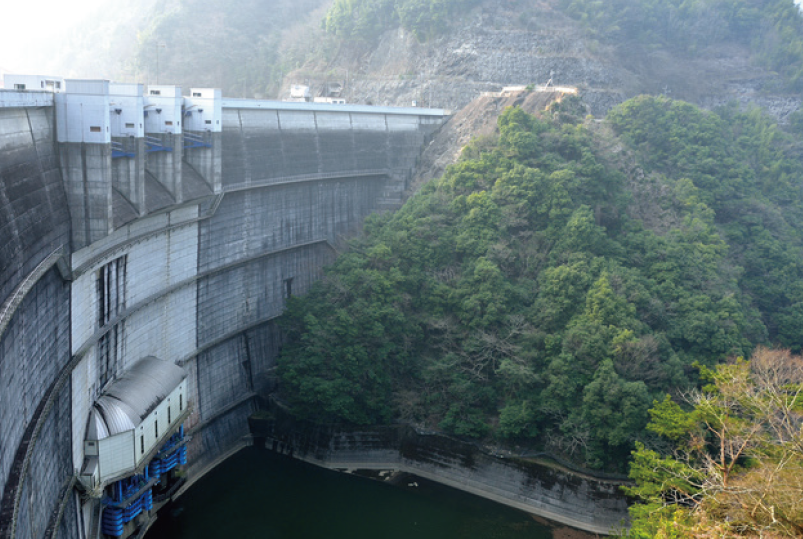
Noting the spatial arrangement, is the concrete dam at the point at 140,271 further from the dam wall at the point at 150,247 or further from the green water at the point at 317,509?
the green water at the point at 317,509

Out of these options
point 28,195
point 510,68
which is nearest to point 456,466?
point 28,195

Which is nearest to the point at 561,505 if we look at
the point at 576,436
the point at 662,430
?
the point at 576,436

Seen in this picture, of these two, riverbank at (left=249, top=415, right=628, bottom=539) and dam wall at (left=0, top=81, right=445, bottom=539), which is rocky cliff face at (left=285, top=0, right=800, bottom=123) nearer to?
dam wall at (left=0, top=81, right=445, bottom=539)

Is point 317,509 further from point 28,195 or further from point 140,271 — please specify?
point 28,195

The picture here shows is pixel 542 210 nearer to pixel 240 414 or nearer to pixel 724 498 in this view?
pixel 240 414

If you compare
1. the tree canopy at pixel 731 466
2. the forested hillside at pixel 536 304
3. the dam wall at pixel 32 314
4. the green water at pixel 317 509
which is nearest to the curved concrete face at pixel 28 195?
the dam wall at pixel 32 314
